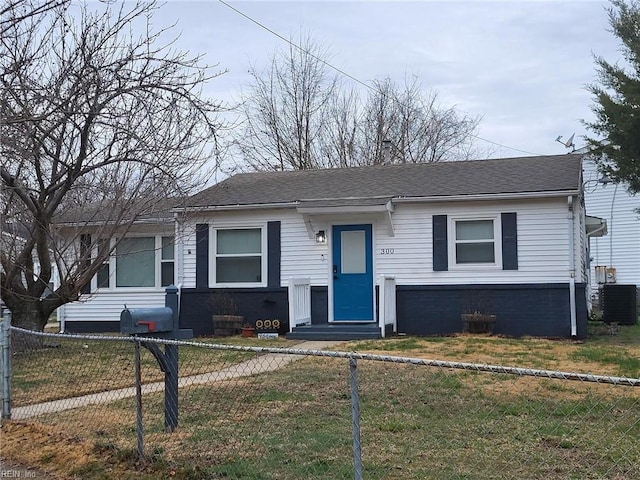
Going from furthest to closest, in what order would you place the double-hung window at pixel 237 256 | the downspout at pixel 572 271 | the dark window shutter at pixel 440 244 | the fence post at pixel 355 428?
the double-hung window at pixel 237 256, the dark window shutter at pixel 440 244, the downspout at pixel 572 271, the fence post at pixel 355 428

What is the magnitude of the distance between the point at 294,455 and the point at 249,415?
5.11ft

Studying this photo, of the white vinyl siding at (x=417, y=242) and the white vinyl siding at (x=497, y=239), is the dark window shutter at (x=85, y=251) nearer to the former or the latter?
the white vinyl siding at (x=417, y=242)

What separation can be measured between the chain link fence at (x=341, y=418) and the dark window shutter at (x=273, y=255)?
575 centimetres

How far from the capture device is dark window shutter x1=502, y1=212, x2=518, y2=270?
14.6 m

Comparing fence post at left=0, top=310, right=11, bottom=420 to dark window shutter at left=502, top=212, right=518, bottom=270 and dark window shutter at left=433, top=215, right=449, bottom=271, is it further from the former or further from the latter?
dark window shutter at left=502, top=212, right=518, bottom=270

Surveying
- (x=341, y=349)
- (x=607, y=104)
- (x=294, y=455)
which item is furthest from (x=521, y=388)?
(x=607, y=104)

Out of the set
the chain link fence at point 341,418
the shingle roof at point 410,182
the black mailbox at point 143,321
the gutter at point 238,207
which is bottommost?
the chain link fence at point 341,418

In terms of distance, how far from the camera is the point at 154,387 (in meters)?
8.92

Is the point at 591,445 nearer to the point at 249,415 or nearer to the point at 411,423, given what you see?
the point at 411,423

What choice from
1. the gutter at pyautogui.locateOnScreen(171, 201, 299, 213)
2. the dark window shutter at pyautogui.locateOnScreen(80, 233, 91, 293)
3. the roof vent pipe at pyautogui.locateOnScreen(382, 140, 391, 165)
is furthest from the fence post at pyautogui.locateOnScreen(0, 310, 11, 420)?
the roof vent pipe at pyautogui.locateOnScreen(382, 140, 391, 165)

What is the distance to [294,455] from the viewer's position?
17.9 ft

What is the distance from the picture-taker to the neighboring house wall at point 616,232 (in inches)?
1097

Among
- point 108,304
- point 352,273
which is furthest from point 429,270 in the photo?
point 108,304

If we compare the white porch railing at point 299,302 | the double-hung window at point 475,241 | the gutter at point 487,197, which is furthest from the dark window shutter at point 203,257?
the double-hung window at point 475,241
